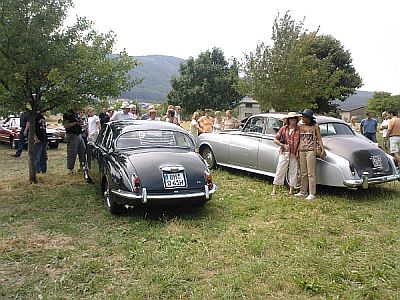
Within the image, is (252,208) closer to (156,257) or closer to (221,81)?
(156,257)

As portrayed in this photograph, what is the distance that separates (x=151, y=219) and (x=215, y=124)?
24.6 ft

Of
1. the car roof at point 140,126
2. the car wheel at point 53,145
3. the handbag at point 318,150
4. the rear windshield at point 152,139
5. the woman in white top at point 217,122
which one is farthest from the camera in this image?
the car wheel at point 53,145

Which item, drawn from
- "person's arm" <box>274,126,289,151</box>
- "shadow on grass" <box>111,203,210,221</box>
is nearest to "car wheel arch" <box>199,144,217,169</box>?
"person's arm" <box>274,126,289,151</box>

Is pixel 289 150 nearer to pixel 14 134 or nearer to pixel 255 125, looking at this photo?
pixel 255 125

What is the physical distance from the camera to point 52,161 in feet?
41.7

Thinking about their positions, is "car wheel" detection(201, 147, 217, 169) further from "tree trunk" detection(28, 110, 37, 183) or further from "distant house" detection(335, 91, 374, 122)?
"distant house" detection(335, 91, 374, 122)

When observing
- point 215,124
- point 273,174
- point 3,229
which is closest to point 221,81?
point 215,124

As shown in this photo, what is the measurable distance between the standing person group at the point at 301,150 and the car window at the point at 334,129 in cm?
80

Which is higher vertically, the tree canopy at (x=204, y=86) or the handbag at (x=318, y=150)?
the tree canopy at (x=204, y=86)

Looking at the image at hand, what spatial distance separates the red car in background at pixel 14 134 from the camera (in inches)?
653

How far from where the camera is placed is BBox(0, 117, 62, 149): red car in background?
1658cm

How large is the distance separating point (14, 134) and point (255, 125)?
11.6 meters

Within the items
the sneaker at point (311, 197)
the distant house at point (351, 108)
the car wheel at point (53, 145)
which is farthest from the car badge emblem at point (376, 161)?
the distant house at point (351, 108)

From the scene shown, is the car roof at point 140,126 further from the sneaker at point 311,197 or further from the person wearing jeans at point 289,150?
the sneaker at point 311,197
